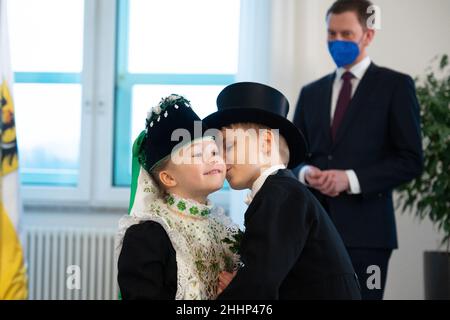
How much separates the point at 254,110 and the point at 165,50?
2353 millimetres

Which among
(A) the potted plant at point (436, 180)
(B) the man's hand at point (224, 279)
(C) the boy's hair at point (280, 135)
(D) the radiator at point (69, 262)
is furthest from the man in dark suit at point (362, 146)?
(D) the radiator at point (69, 262)

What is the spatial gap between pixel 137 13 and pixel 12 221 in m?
1.52

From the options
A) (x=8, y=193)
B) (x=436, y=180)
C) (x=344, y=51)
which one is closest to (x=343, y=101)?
(x=344, y=51)

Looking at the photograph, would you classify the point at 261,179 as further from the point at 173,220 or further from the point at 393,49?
the point at 393,49

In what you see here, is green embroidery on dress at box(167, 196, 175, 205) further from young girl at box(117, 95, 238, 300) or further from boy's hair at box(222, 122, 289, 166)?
boy's hair at box(222, 122, 289, 166)

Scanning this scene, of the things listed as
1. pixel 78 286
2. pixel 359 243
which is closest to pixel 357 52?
pixel 359 243

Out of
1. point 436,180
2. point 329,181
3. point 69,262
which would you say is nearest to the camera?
point 329,181

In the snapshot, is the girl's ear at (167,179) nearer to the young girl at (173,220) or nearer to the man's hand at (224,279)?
the young girl at (173,220)

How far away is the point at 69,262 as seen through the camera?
3523 mm

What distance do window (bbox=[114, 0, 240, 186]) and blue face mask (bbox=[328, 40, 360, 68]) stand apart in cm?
136

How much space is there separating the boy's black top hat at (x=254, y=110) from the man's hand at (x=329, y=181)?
2.18ft

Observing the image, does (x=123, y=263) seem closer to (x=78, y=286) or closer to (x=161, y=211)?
(x=161, y=211)

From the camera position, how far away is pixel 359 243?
7.24ft

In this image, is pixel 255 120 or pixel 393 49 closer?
pixel 255 120
